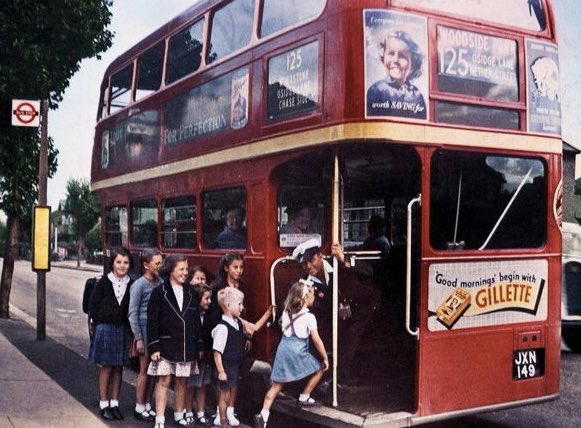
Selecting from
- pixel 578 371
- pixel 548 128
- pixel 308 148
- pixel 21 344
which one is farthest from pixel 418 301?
pixel 21 344

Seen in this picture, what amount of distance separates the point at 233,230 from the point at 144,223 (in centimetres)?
298

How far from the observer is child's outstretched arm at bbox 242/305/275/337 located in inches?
262

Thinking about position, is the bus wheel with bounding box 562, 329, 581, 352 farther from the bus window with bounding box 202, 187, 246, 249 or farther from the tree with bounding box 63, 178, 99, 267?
the tree with bounding box 63, 178, 99, 267

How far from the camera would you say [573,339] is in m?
12.3

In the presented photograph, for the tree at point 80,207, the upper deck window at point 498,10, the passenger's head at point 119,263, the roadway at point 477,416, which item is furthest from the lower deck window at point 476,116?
the tree at point 80,207

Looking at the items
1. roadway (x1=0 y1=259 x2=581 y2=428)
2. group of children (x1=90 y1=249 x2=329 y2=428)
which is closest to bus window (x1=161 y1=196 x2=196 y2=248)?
group of children (x1=90 y1=249 x2=329 y2=428)

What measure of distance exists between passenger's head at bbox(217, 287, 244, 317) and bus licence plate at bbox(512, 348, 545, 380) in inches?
95.3

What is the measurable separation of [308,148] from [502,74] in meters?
1.77

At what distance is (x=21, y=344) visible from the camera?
39.3 ft

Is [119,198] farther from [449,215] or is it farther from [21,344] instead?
[449,215]

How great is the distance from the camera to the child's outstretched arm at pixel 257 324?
664cm

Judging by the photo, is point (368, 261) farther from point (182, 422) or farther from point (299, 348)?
point (182, 422)

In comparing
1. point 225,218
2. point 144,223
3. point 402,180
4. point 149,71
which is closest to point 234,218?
point 225,218

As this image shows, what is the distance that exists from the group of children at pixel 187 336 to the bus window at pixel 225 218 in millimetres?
464
